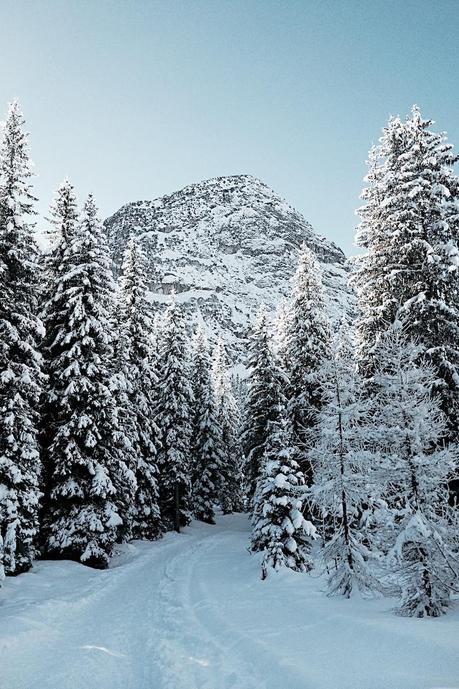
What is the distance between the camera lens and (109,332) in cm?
2220

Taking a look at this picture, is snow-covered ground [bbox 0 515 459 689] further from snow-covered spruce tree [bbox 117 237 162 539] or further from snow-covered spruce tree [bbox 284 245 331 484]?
snow-covered spruce tree [bbox 284 245 331 484]

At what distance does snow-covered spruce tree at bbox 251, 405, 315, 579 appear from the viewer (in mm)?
17609

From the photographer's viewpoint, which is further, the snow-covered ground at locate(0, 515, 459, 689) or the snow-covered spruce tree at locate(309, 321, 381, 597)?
the snow-covered spruce tree at locate(309, 321, 381, 597)

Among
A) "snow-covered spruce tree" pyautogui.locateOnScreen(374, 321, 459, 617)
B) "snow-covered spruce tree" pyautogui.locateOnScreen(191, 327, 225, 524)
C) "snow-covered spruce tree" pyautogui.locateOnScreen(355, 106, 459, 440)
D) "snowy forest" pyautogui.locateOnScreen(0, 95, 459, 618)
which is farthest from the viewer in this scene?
"snow-covered spruce tree" pyautogui.locateOnScreen(191, 327, 225, 524)

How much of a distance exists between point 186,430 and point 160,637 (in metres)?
25.2

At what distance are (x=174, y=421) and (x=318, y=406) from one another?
12.5 metres

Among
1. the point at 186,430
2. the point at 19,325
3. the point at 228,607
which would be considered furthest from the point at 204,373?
the point at 228,607

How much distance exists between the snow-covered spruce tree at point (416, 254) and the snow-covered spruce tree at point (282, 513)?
17.0 ft

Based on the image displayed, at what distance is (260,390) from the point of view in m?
30.1

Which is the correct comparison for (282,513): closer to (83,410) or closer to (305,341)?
(83,410)

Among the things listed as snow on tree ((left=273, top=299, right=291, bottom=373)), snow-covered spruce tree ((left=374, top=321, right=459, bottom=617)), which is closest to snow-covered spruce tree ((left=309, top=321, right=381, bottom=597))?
snow-covered spruce tree ((left=374, top=321, right=459, bottom=617))

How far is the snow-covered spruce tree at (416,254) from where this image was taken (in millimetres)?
17031

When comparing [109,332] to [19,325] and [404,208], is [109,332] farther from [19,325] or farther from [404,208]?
[404,208]

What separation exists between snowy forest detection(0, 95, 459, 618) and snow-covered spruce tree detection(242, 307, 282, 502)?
1.46 m
